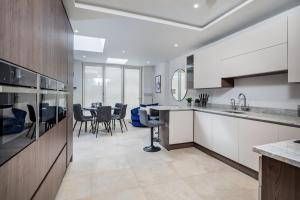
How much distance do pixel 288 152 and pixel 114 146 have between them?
334 cm

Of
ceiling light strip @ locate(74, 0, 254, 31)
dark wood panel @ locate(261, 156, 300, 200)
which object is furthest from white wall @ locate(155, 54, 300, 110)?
dark wood panel @ locate(261, 156, 300, 200)

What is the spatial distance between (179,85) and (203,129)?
2.54 meters

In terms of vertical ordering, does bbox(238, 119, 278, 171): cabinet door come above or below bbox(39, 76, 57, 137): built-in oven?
below

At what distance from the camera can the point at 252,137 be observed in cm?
233

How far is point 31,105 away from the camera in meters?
1.20

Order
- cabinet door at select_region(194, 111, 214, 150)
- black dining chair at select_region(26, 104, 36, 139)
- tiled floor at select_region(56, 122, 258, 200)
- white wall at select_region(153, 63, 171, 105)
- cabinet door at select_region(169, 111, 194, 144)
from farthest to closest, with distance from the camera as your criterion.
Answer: white wall at select_region(153, 63, 171, 105) → cabinet door at select_region(169, 111, 194, 144) → cabinet door at select_region(194, 111, 214, 150) → tiled floor at select_region(56, 122, 258, 200) → black dining chair at select_region(26, 104, 36, 139)

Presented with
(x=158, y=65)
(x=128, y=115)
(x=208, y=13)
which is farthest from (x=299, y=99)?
(x=128, y=115)

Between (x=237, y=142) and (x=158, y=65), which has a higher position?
(x=158, y=65)

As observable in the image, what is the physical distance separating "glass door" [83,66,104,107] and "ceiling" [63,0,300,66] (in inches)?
133

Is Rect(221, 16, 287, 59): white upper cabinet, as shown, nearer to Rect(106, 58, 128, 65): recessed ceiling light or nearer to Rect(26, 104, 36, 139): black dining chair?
Rect(26, 104, 36, 139): black dining chair

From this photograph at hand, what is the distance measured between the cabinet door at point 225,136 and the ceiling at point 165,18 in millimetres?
1783

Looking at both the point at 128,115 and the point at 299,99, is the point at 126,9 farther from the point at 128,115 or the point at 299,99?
the point at 128,115

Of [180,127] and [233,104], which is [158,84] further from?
[233,104]

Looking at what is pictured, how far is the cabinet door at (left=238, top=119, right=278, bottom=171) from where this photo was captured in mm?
2107
